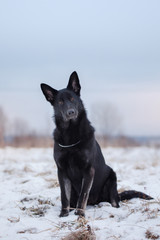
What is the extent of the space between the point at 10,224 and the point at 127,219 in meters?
1.44

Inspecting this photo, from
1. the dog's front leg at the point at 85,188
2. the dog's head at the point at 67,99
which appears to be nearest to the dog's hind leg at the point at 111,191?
the dog's front leg at the point at 85,188

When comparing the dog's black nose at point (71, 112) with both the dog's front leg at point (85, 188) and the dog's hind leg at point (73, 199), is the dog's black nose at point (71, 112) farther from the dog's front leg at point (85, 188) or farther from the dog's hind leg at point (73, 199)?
the dog's hind leg at point (73, 199)

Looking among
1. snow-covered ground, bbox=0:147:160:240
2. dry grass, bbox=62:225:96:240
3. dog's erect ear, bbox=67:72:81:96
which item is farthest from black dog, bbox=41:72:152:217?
dry grass, bbox=62:225:96:240

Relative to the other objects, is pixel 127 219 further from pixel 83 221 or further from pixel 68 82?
pixel 68 82

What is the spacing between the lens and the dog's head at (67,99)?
4084 millimetres

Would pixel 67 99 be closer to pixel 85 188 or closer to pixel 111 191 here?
pixel 85 188

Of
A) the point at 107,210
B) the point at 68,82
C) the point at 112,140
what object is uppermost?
the point at 68,82

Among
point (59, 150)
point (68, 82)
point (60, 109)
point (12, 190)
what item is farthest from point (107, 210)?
point (12, 190)

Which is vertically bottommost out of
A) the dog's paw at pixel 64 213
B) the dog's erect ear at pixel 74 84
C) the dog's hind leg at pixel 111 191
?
the dog's paw at pixel 64 213

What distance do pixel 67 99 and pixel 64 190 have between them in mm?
1323

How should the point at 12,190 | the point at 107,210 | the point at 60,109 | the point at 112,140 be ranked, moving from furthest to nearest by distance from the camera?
the point at 112,140 → the point at 12,190 → the point at 60,109 → the point at 107,210

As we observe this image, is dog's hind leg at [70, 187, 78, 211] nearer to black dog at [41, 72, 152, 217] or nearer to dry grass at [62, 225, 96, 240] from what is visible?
black dog at [41, 72, 152, 217]

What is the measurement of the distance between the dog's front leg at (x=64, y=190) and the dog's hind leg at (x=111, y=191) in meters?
0.67

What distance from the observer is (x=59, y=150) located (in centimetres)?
409
